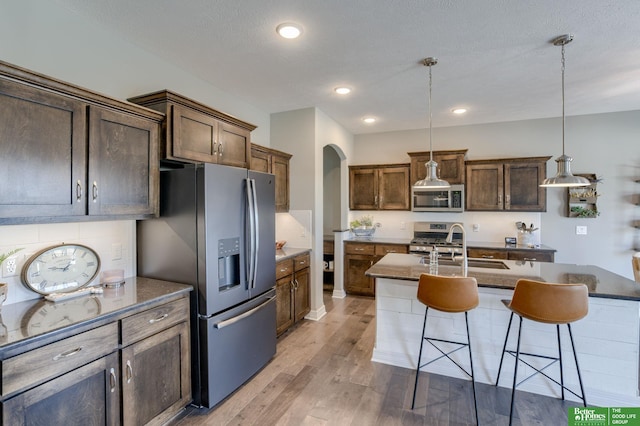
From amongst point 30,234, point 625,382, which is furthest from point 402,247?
point 30,234

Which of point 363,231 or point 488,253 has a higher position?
point 363,231

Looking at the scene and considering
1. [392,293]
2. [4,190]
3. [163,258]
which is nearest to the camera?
[4,190]

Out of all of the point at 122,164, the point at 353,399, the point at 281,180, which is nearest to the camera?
the point at 122,164

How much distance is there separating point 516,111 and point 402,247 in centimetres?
248

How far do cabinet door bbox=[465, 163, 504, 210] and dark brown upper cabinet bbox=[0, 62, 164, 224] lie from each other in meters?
4.29

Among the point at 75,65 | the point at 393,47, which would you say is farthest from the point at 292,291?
the point at 75,65

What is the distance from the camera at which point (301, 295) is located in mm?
3838

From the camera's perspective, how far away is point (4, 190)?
1.54 m

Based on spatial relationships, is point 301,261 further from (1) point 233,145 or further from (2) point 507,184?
(2) point 507,184

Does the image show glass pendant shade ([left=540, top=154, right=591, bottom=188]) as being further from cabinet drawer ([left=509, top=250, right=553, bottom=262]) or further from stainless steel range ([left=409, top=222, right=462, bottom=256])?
stainless steel range ([left=409, top=222, right=462, bottom=256])

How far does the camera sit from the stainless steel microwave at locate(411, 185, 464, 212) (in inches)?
189

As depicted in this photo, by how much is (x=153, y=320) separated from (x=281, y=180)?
239 centimetres

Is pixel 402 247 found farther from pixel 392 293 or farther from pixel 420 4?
pixel 420 4

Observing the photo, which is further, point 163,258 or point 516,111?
point 516,111
